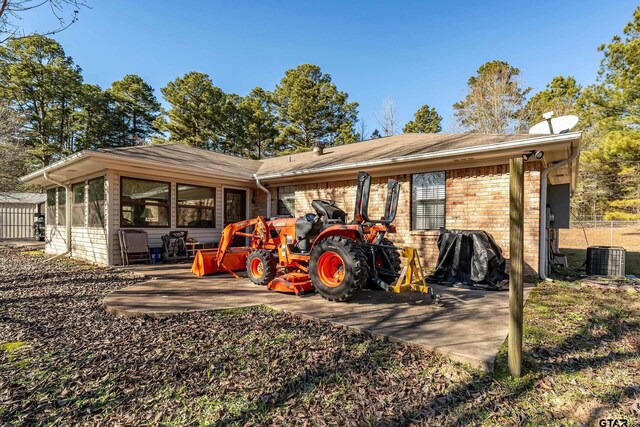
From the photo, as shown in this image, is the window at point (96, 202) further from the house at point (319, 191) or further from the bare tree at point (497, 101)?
the bare tree at point (497, 101)

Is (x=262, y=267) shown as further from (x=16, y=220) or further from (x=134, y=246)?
(x=16, y=220)

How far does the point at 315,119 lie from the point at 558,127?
Result: 65.7ft

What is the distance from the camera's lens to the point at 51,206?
37.8 feet

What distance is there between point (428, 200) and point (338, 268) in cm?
403

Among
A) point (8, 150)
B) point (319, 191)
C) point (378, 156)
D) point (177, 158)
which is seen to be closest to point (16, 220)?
point (8, 150)

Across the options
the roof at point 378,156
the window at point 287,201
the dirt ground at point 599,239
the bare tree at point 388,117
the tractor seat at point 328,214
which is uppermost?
the bare tree at point 388,117

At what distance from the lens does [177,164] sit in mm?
8492

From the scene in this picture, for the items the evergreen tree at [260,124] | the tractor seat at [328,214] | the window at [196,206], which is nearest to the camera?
the tractor seat at [328,214]

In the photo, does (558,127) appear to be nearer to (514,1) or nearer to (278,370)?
(514,1)

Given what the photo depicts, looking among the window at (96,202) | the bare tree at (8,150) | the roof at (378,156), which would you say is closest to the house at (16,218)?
the bare tree at (8,150)

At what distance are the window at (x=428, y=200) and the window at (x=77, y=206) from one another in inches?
379

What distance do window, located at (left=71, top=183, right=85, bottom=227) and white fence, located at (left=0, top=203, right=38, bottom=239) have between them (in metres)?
12.5

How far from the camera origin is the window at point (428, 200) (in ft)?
24.9

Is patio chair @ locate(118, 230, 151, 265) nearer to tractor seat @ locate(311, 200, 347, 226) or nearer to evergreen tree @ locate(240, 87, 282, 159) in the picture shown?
tractor seat @ locate(311, 200, 347, 226)
